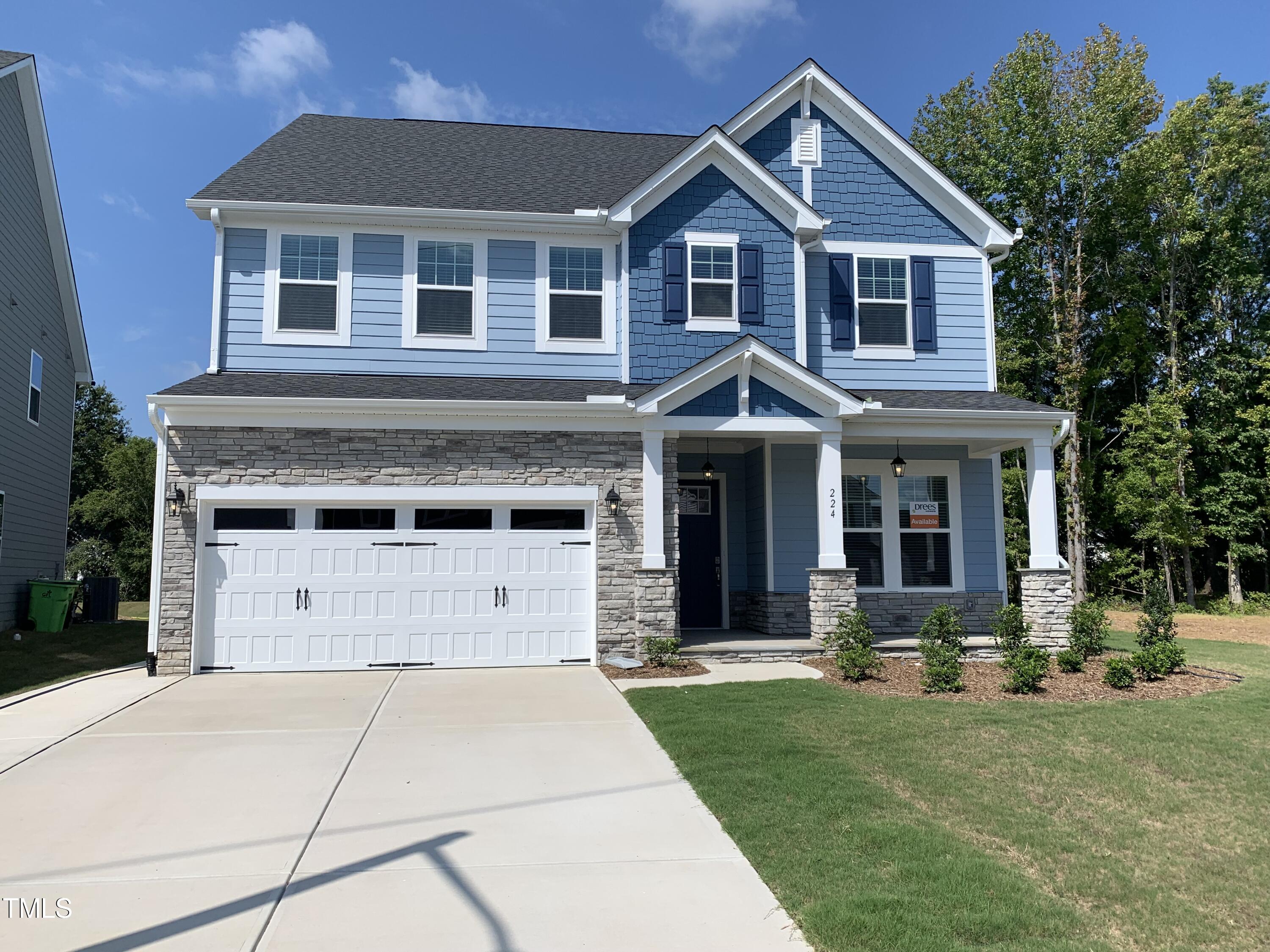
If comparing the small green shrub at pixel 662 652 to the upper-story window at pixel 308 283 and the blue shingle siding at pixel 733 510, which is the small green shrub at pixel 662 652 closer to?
the blue shingle siding at pixel 733 510

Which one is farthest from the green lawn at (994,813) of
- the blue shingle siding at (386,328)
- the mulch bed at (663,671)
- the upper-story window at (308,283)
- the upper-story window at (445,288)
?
the upper-story window at (308,283)

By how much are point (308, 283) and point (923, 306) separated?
929 cm

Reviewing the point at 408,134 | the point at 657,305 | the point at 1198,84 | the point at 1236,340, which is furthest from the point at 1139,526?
the point at 408,134

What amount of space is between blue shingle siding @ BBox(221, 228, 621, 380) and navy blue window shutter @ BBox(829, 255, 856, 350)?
3.38 m

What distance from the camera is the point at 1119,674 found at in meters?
9.64

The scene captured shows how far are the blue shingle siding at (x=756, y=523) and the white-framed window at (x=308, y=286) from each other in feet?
21.4

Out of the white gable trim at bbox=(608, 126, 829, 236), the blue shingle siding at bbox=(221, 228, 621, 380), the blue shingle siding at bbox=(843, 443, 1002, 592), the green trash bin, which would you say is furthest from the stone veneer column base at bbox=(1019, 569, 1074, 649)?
the green trash bin

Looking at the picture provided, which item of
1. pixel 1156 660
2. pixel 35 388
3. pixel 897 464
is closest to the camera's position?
pixel 1156 660

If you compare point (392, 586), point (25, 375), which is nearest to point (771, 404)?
point (392, 586)

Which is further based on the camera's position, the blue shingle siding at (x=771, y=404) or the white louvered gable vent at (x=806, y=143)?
the white louvered gable vent at (x=806, y=143)

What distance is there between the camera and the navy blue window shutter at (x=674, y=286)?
1312 centimetres

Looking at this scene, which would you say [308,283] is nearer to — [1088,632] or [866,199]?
[866,199]

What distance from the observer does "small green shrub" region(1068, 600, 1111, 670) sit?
1117 cm

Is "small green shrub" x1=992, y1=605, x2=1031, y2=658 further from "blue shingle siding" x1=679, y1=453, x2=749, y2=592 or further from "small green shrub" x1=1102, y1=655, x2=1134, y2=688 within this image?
"blue shingle siding" x1=679, y1=453, x2=749, y2=592
